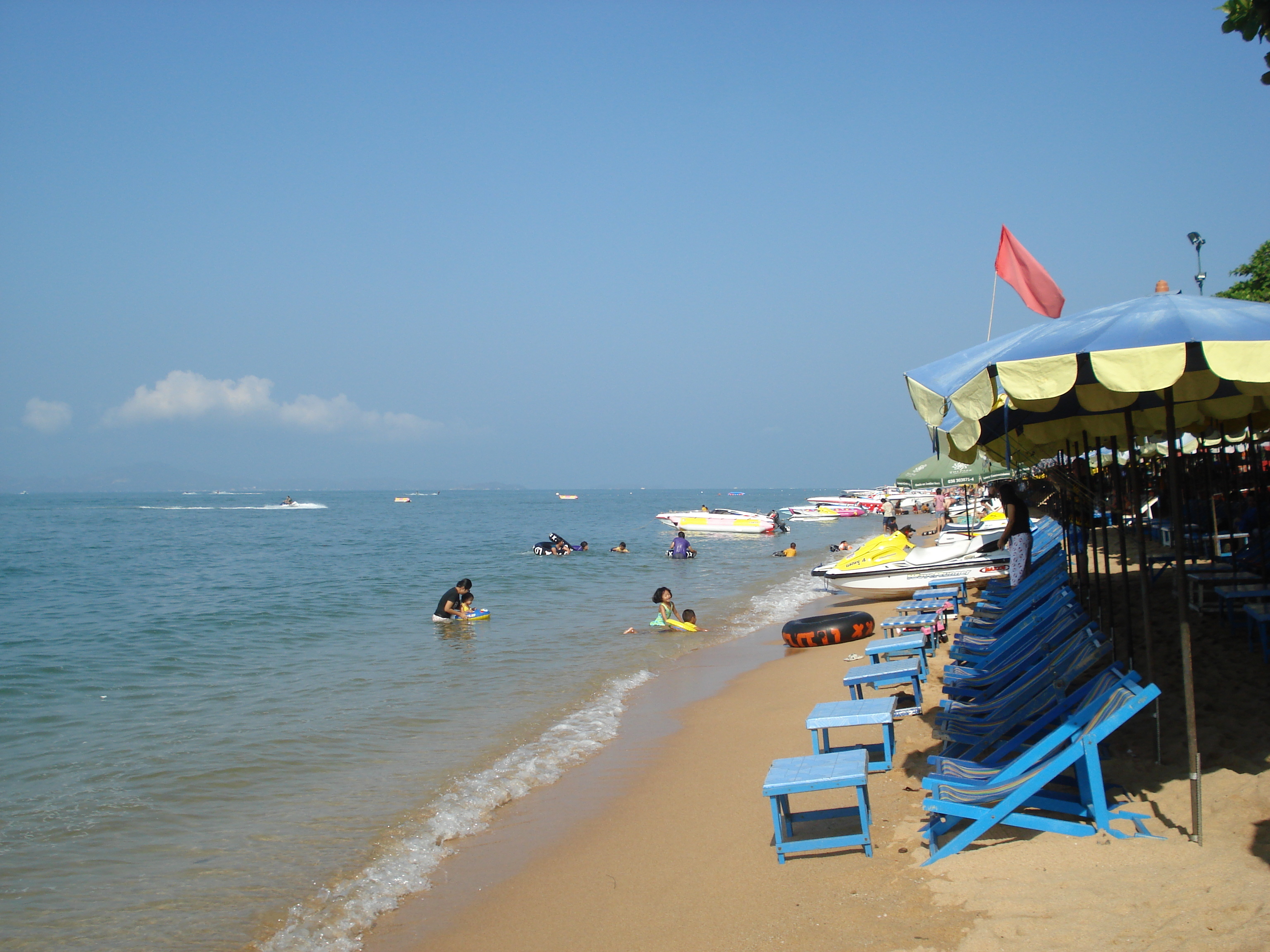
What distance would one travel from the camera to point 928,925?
11.6 ft

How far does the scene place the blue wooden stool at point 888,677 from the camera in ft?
22.5

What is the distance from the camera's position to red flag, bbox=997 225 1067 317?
202 inches

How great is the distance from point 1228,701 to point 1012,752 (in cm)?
182

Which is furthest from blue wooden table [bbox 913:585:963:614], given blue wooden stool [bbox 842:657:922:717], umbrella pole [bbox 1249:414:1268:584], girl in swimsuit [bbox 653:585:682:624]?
blue wooden stool [bbox 842:657:922:717]

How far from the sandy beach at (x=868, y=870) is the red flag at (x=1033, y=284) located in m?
2.61

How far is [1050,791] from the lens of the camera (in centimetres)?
432

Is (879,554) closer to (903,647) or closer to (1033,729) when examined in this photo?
(903,647)

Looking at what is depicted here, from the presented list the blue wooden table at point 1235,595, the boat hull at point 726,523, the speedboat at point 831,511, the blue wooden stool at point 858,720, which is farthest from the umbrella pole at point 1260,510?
the speedboat at point 831,511

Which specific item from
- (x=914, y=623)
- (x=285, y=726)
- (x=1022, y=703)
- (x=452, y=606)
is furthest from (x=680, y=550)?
(x=1022, y=703)

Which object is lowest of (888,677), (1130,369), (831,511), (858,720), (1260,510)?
(831,511)

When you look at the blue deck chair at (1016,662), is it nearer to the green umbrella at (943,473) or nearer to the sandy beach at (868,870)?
the sandy beach at (868,870)

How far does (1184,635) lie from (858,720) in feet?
6.70

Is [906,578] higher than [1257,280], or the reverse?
[1257,280]

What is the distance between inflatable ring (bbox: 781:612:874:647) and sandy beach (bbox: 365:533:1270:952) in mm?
4970
